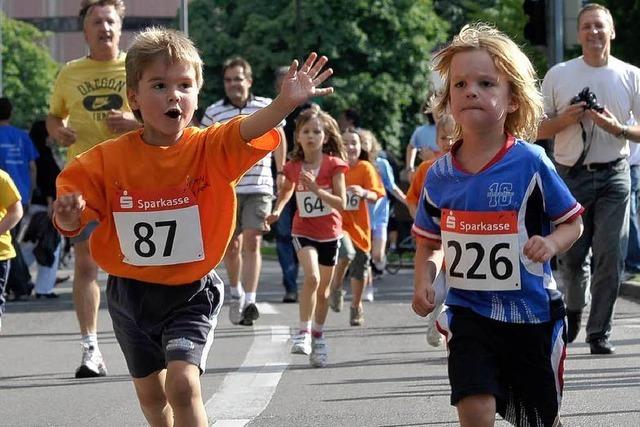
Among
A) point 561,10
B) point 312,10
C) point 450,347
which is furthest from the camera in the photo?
point 312,10

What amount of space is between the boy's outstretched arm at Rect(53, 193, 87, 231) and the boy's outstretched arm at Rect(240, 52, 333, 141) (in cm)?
72

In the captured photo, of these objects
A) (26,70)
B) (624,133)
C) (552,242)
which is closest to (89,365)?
(624,133)

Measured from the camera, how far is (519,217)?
6090 mm

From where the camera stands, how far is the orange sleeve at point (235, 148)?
6.42m

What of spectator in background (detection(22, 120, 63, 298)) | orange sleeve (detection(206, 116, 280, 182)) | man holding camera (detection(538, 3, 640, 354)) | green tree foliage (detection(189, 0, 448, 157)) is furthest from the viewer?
green tree foliage (detection(189, 0, 448, 157))

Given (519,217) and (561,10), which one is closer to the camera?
(519,217)

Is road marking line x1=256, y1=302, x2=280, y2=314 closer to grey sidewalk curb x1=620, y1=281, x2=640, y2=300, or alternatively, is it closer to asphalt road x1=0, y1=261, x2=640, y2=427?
asphalt road x1=0, y1=261, x2=640, y2=427

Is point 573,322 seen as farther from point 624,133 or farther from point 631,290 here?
point 631,290

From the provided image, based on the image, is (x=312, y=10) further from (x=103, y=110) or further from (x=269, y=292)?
(x=103, y=110)

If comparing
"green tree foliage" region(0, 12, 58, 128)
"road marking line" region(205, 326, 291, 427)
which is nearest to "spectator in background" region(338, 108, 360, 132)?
"road marking line" region(205, 326, 291, 427)

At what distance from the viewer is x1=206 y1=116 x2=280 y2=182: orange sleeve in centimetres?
642

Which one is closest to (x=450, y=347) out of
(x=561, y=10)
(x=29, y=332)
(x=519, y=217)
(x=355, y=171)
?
(x=519, y=217)

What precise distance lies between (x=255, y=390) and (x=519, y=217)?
3451mm

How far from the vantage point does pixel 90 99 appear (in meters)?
10.5
